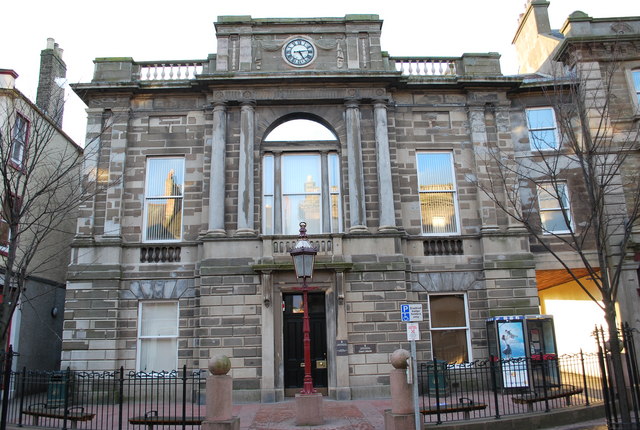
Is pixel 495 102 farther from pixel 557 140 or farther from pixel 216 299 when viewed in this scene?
pixel 216 299

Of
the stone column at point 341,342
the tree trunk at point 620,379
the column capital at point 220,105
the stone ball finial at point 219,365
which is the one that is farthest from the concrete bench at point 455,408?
the column capital at point 220,105

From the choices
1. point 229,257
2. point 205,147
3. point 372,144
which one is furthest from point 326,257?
point 205,147

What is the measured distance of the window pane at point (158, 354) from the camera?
54.0 ft

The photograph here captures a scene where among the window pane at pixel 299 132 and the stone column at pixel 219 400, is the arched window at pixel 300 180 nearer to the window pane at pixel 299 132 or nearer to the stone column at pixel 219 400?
the window pane at pixel 299 132

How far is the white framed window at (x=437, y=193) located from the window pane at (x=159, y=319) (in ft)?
28.9

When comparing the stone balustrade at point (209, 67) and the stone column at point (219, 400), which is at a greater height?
the stone balustrade at point (209, 67)

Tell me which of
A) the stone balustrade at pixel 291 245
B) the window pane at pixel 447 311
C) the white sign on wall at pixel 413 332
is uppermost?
the stone balustrade at pixel 291 245

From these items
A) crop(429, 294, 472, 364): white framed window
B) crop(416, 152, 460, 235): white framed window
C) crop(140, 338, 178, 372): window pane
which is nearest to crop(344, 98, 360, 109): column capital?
crop(416, 152, 460, 235): white framed window

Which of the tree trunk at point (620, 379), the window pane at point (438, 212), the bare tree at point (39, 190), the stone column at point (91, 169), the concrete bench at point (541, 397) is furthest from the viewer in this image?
→ the window pane at point (438, 212)

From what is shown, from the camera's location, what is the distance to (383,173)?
1725 centimetres

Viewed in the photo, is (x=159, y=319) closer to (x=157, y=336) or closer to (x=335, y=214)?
(x=157, y=336)

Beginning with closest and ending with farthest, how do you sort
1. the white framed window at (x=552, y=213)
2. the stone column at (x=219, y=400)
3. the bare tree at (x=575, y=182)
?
the stone column at (x=219, y=400) → the bare tree at (x=575, y=182) → the white framed window at (x=552, y=213)

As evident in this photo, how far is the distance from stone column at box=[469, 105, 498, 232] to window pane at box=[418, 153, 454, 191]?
0.98m

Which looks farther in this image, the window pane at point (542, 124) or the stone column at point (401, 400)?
the window pane at point (542, 124)
